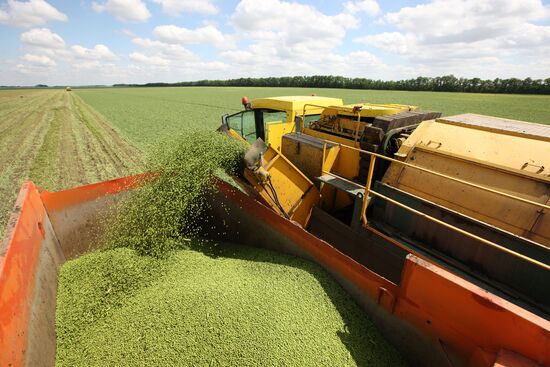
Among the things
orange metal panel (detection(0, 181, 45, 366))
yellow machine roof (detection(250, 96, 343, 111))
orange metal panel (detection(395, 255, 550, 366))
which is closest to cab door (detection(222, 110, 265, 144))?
yellow machine roof (detection(250, 96, 343, 111))

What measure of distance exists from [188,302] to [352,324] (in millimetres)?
1537

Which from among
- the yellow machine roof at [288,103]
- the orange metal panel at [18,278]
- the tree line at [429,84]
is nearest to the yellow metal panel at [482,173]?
the yellow machine roof at [288,103]

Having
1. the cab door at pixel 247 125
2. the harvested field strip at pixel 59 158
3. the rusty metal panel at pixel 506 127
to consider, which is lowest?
the harvested field strip at pixel 59 158

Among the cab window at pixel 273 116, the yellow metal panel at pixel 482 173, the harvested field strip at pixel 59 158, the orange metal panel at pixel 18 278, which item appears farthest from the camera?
the harvested field strip at pixel 59 158

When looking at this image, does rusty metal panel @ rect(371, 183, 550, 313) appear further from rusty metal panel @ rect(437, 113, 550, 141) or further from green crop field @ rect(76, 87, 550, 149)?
green crop field @ rect(76, 87, 550, 149)

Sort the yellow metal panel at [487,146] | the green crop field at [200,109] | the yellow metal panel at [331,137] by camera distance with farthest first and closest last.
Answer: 1. the green crop field at [200,109]
2. the yellow metal panel at [331,137]
3. the yellow metal panel at [487,146]

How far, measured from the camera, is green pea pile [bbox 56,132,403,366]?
2338mm

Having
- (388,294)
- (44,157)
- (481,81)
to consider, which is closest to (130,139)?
(44,157)

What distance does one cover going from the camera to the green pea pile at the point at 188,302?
2.34m

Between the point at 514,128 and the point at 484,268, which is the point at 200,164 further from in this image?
the point at 514,128

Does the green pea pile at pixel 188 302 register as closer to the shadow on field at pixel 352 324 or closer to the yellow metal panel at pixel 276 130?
the shadow on field at pixel 352 324

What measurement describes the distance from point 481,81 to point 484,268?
63263 mm

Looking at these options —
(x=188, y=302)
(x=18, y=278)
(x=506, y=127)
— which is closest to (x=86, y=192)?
(x=18, y=278)

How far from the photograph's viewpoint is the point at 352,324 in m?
2.55
